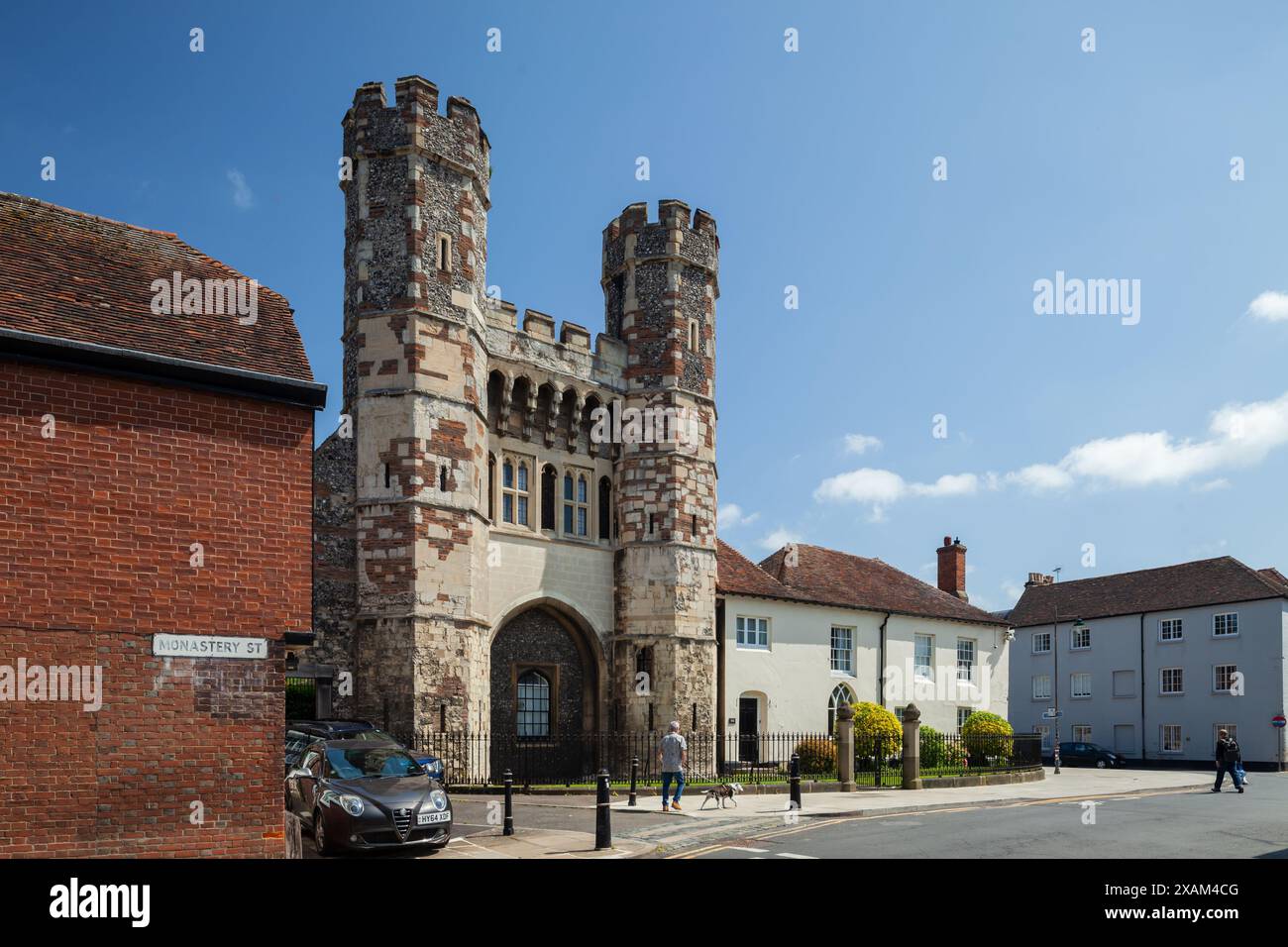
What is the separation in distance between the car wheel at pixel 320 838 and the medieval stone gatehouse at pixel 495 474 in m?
9.16

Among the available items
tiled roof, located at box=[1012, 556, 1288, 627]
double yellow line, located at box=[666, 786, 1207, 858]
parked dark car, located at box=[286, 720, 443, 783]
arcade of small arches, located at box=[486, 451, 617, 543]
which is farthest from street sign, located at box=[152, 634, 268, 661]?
tiled roof, located at box=[1012, 556, 1288, 627]

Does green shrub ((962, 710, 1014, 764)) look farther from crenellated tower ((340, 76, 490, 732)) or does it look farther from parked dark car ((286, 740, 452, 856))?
parked dark car ((286, 740, 452, 856))

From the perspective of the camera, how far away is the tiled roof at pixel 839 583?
3503 cm

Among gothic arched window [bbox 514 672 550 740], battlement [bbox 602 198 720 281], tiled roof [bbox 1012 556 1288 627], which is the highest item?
battlement [bbox 602 198 720 281]

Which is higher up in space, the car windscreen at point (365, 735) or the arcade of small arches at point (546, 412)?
the arcade of small arches at point (546, 412)

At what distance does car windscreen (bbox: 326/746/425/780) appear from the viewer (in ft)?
47.3

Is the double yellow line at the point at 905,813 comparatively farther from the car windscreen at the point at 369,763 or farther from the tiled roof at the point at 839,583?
the tiled roof at the point at 839,583

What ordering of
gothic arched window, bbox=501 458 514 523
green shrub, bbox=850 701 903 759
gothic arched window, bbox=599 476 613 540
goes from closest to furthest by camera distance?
gothic arched window, bbox=501 458 514 523
gothic arched window, bbox=599 476 613 540
green shrub, bbox=850 701 903 759

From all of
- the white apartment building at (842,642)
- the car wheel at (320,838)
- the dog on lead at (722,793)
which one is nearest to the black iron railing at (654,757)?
the white apartment building at (842,642)

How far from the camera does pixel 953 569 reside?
45094 mm

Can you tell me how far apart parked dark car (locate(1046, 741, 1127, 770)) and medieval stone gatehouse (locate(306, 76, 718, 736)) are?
2479 centimetres
